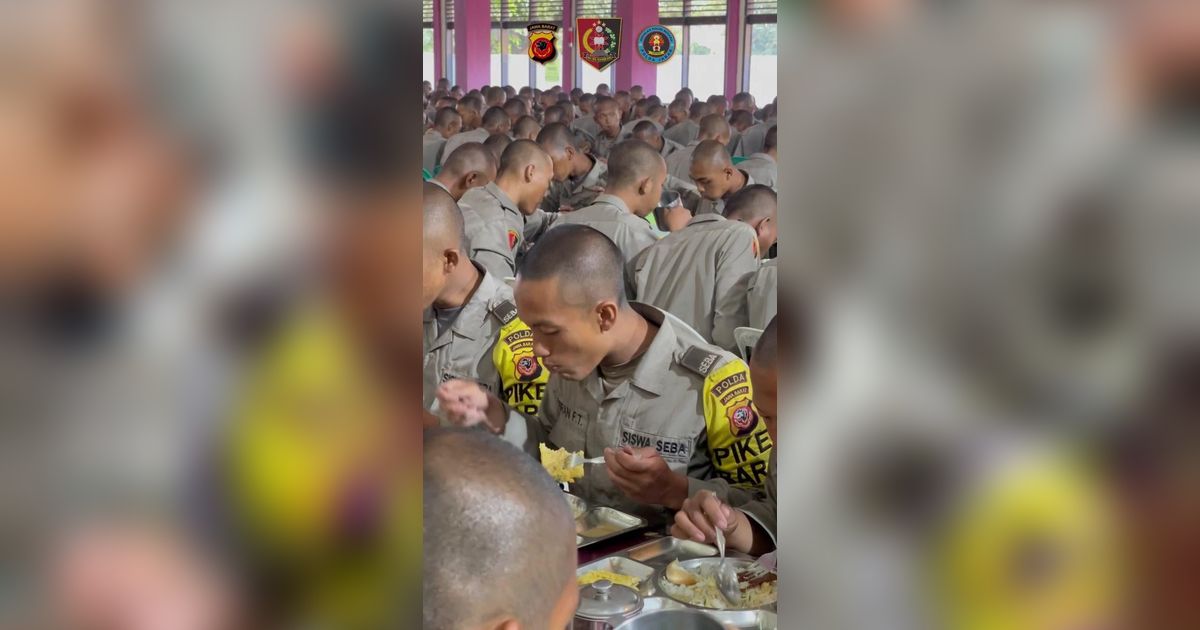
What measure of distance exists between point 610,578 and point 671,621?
7.7 inches

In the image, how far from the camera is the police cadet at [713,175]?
5.28m

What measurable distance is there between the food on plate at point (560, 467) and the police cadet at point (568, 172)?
384 centimetres

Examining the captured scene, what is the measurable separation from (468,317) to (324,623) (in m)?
2.82

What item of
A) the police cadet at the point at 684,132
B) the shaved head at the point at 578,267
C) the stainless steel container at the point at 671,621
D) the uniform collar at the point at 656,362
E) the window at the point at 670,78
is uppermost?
the window at the point at 670,78

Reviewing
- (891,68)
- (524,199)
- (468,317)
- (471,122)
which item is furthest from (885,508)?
(471,122)

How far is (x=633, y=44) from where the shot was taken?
54.6 ft

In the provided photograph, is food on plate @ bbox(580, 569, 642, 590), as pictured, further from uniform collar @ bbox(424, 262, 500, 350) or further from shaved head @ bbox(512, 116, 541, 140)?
shaved head @ bbox(512, 116, 541, 140)

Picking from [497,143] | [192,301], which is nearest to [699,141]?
[497,143]

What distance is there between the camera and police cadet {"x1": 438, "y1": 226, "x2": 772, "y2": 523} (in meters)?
2.33

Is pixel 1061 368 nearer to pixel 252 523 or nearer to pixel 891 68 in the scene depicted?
pixel 891 68

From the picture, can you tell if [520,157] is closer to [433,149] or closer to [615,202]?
[615,202]

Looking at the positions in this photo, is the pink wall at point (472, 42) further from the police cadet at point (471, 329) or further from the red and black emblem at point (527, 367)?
the red and black emblem at point (527, 367)

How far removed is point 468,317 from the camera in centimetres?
311

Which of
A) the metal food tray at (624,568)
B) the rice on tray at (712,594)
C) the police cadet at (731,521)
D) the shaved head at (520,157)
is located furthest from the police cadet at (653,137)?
the rice on tray at (712,594)
